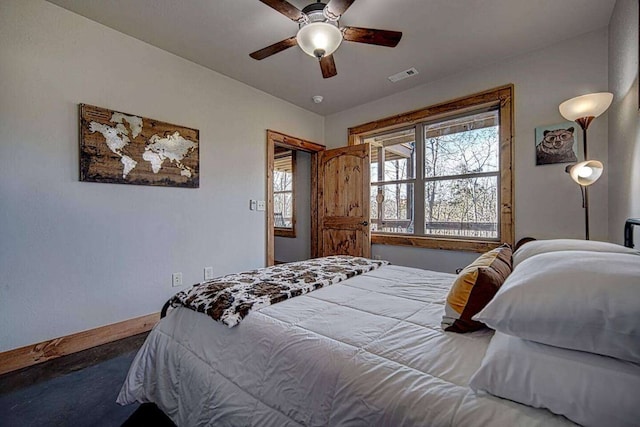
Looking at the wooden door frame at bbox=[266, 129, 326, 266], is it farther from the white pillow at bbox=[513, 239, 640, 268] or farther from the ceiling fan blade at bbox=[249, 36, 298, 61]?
the white pillow at bbox=[513, 239, 640, 268]

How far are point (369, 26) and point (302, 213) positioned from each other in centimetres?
326

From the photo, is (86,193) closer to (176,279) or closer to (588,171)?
(176,279)

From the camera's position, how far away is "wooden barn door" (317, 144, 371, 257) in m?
3.91

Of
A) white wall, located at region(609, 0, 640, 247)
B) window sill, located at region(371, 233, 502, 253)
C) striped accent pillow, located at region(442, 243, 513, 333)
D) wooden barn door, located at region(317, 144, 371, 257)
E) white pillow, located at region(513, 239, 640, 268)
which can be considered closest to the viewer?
striped accent pillow, located at region(442, 243, 513, 333)

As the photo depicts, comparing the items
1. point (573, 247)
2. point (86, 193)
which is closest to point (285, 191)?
point (86, 193)

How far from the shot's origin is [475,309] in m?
1.00

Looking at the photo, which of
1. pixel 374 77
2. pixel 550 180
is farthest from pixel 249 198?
pixel 550 180

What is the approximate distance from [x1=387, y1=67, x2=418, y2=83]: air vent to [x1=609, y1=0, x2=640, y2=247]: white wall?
158 centimetres

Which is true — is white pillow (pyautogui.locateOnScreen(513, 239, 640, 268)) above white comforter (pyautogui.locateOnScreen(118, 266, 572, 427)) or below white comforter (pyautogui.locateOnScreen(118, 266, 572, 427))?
above

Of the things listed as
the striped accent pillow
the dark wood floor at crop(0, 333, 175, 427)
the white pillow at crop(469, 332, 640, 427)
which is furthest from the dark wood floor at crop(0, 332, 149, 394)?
the white pillow at crop(469, 332, 640, 427)

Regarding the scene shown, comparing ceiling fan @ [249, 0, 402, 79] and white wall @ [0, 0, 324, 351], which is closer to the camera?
ceiling fan @ [249, 0, 402, 79]

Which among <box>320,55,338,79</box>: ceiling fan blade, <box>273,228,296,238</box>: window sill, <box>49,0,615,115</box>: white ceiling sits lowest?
<box>273,228,296,238</box>: window sill

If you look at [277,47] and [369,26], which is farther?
[369,26]

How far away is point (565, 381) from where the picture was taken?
24.4 inches
